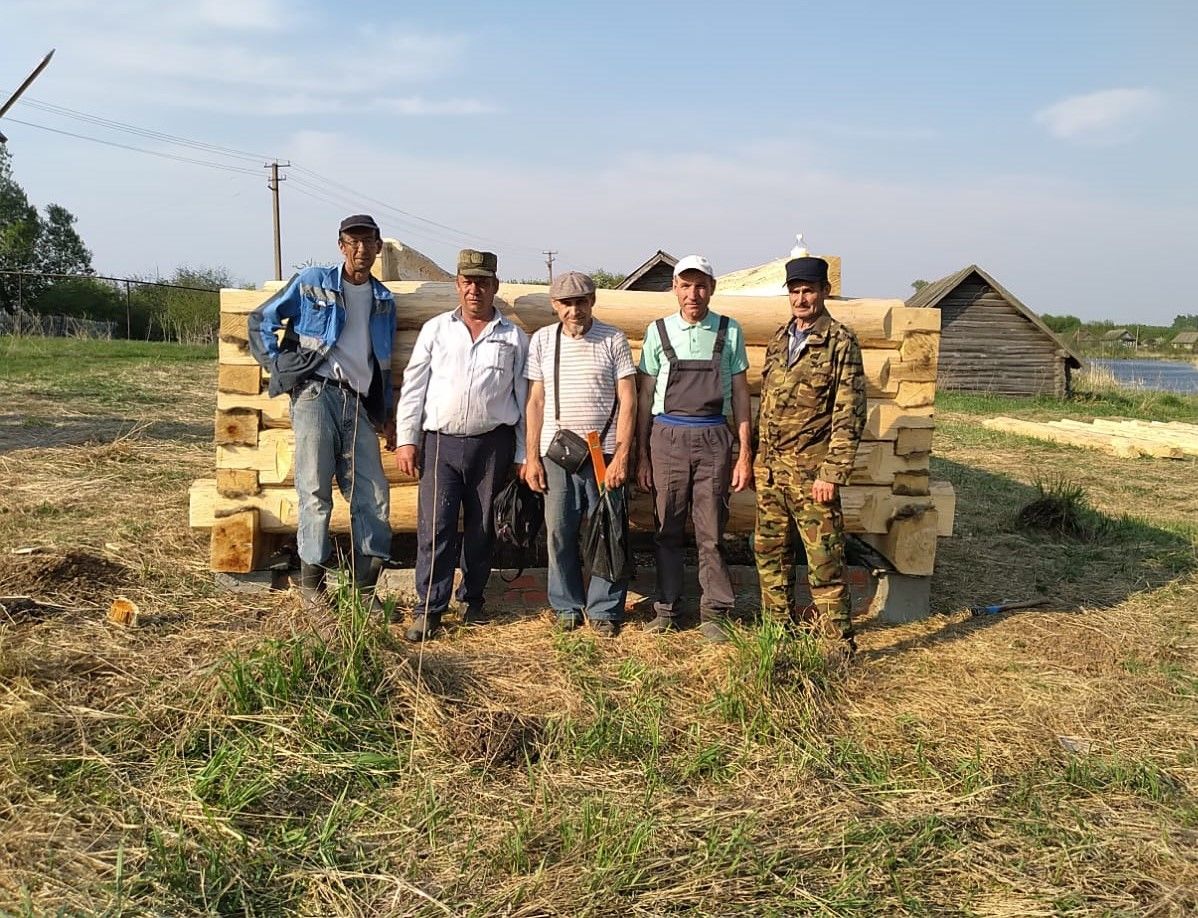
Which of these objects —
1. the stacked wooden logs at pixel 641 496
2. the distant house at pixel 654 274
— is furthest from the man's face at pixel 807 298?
the distant house at pixel 654 274

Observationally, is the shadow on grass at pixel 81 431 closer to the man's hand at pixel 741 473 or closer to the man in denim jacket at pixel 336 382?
the man in denim jacket at pixel 336 382

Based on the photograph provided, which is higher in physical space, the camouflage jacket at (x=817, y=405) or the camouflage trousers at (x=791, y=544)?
the camouflage jacket at (x=817, y=405)

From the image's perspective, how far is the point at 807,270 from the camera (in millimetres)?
4527

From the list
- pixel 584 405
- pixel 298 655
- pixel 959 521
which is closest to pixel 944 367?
pixel 959 521

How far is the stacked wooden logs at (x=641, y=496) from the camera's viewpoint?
5293 millimetres

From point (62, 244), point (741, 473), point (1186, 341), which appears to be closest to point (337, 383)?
point (741, 473)

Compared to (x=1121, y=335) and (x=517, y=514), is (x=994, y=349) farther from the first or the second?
Result: (x=1121, y=335)

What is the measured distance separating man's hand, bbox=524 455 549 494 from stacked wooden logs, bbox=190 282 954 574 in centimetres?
88

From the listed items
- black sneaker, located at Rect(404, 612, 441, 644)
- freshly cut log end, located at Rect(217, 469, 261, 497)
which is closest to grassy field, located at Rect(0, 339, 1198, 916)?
black sneaker, located at Rect(404, 612, 441, 644)

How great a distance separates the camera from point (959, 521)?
8703mm

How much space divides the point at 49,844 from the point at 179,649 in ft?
5.10

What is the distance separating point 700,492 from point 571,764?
6.07 feet

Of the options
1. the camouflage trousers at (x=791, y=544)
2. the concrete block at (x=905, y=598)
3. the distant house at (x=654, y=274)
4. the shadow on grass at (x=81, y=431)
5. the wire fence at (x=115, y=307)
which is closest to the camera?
the camouflage trousers at (x=791, y=544)

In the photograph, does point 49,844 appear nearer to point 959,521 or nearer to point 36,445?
point 959,521
